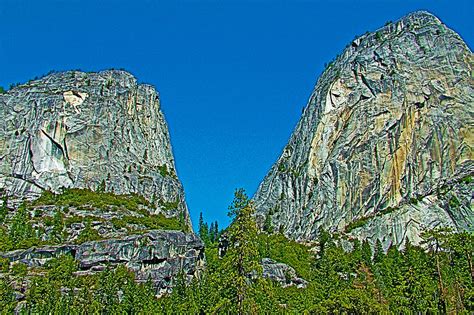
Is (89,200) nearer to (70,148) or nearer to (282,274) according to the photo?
(70,148)

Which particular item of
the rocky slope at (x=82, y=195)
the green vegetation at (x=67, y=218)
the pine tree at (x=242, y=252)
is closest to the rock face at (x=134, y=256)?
the rocky slope at (x=82, y=195)

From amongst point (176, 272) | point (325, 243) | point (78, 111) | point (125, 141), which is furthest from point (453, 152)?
point (78, 111)

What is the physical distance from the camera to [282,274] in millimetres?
124562

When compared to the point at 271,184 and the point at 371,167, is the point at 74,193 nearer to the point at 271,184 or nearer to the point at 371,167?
the point at 271,184

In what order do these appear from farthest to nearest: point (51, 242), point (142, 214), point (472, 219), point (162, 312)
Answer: point (142, 214), point (472, 219), point (51, 242), point (162, 312)

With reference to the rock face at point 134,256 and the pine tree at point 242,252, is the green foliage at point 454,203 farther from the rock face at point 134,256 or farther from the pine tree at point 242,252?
the pine tree at point 242,252

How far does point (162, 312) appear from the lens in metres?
92.6

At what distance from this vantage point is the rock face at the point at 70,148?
175 metres

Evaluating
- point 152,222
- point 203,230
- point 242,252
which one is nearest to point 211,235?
point 203,230

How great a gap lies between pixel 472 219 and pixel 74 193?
Answer: 109 metres

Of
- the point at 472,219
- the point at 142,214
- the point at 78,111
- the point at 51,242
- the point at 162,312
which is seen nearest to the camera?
the point at 162,312

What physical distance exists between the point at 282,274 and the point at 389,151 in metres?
64.6

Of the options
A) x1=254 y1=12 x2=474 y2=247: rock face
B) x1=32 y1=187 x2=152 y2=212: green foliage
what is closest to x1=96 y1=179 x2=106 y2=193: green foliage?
x1=32 y1=187 x2=152 y2=212: green foliage

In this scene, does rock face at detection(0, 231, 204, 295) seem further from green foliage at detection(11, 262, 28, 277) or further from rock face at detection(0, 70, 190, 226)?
rock face at detection(0, 70, 190, 226)
